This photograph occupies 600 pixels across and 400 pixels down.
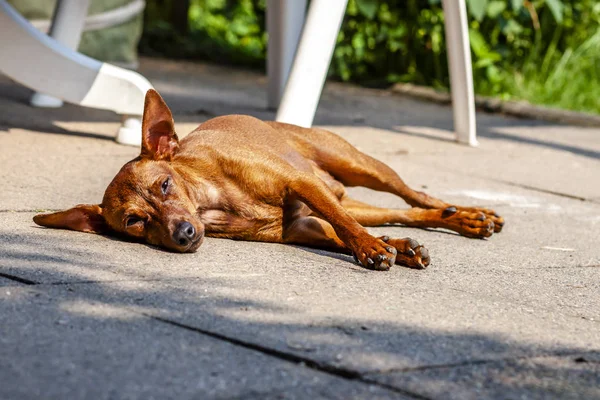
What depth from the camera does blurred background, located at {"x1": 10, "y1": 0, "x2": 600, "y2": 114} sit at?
948 cm

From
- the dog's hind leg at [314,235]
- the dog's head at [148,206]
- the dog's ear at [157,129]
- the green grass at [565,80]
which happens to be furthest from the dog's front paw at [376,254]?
the green grass at [565,80]

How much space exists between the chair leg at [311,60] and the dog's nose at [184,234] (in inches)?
80.1

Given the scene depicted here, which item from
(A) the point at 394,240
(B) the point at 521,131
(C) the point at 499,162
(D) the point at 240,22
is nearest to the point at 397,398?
(A) the point at 394,240

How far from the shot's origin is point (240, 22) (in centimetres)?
1380

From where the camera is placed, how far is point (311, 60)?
5488 millimetres

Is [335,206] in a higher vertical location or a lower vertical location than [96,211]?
higher

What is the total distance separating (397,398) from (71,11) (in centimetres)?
481

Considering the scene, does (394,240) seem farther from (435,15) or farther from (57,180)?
(435,15)

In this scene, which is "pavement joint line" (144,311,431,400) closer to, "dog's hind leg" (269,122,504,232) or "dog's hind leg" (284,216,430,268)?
"dog's hind leg" (284,216,430,268)

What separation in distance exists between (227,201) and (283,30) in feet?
11.2

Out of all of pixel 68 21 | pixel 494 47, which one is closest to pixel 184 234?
pixel 68 21

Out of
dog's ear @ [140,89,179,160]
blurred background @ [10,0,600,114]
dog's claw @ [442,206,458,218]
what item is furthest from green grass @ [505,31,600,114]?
dog's ear @ [140,89,179,160]

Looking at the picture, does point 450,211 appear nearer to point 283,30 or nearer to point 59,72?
point 59,72

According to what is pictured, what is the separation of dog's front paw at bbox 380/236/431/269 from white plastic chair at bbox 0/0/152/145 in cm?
234
